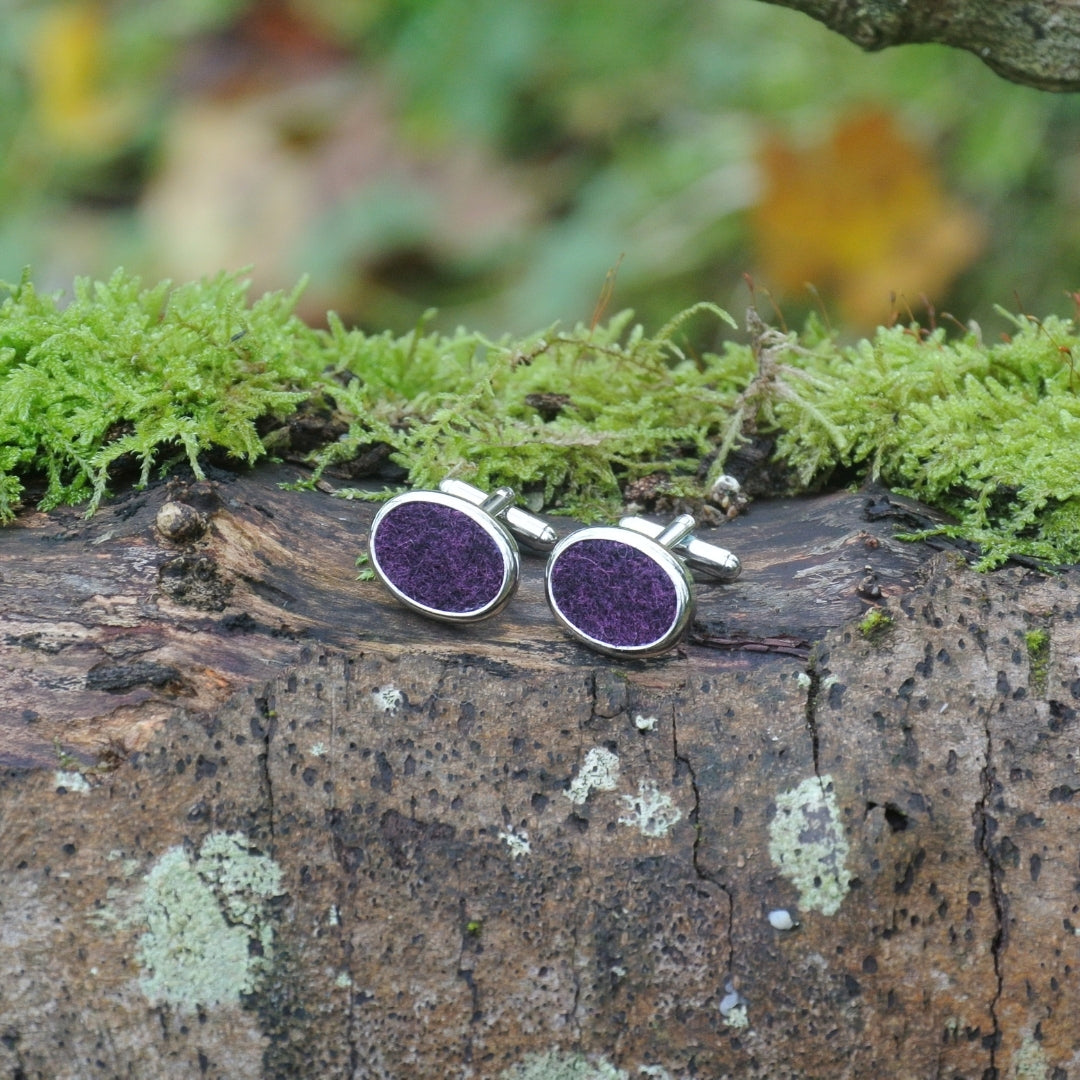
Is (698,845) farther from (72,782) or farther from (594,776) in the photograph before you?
(72,782)

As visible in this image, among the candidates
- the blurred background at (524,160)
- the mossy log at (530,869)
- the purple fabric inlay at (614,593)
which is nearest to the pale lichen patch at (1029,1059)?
the mossy log at (530,869)

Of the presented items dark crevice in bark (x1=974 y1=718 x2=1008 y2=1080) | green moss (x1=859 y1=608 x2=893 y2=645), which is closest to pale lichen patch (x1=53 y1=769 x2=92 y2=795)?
green moss (x1=859 y1=608 x2=893 y2=645)

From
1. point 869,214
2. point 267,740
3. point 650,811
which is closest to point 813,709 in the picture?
point 650,811

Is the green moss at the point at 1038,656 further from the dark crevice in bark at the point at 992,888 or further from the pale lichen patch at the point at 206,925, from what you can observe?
the pale lichen patch at the point at 206,925

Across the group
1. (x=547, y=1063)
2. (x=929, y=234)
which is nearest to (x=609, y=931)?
(x=547, y=1063)

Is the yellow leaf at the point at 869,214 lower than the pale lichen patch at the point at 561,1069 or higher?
higher

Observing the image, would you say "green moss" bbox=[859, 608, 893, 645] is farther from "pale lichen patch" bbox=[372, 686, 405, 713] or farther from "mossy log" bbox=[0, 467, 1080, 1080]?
"pale lichen patch" bbox=[372, 686, 405, 713]
